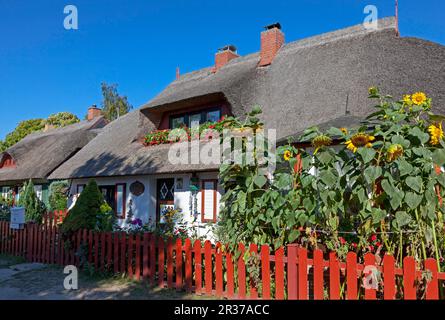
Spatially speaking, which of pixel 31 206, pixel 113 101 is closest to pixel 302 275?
pixel 31 206

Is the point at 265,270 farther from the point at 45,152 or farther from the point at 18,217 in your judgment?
the point at 45,152

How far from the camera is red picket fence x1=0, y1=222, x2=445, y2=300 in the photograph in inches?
146

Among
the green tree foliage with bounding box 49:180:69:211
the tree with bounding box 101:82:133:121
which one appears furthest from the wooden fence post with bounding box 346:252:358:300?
the tree with bounding box 101:82:133:121

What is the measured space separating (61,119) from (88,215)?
39087 millimetres

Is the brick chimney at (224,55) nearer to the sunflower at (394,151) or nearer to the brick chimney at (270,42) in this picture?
the brick chimney at (270,42)

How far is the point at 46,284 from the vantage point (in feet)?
20.9

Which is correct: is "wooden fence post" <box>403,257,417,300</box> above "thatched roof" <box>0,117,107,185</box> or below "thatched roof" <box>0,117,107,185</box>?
below

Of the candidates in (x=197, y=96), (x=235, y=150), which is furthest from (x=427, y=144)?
(x=197, y=96)

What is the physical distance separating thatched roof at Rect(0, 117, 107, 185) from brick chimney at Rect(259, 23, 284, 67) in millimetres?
11231

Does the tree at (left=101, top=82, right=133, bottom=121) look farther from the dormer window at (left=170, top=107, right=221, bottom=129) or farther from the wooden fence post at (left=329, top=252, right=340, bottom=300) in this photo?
the wooden fence post at (left=329, top=252, right=340, bottom=300)

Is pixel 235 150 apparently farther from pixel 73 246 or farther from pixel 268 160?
pixel 73 246

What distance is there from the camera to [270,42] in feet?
46.1

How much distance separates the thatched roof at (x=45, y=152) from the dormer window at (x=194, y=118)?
8.30 metres

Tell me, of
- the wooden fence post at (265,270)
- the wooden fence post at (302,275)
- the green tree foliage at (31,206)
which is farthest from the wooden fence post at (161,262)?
the green tree foliage at (31,206)
